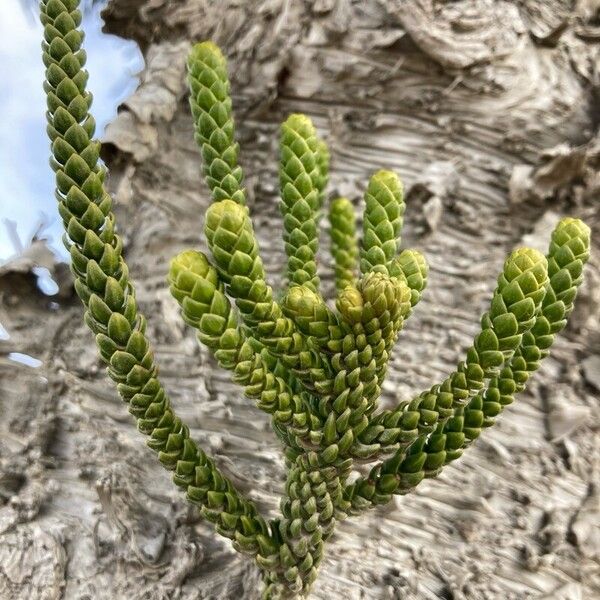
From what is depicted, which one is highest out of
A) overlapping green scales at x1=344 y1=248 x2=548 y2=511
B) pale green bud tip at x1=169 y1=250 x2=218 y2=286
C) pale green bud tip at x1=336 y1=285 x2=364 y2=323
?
pale green bud tip at x1=169 y1=250 x2=218 y2=286

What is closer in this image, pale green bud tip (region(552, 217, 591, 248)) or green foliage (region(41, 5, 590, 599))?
green foliage (region(41, 5, 590, 599))

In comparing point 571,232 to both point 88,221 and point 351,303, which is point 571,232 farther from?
point 88,221

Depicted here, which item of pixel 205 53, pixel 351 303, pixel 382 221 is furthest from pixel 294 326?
pixel 205 53

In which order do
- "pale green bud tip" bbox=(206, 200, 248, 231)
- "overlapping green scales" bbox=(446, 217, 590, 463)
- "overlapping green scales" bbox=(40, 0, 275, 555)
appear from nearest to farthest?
"pale green bud tip" bbox=(206, 200, 248, 231) < "overlapping green scales" bbox=(40, 0, 275, 555) < "overlapping green scales" bbox=(446, 217, 590, 463)

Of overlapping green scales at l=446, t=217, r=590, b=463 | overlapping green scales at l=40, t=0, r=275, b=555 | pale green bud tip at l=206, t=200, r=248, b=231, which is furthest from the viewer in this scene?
overlapping green scales at l=446, t=217, r=590, b=463

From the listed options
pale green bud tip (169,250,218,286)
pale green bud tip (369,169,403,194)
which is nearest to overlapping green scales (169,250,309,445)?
pale green bud tip (169,250,218,286)

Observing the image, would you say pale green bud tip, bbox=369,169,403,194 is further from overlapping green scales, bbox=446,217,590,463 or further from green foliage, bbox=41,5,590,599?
overlapping green scales, bbox=446,217,590,463

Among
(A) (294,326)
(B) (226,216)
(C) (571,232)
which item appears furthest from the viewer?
(C) (571,232)

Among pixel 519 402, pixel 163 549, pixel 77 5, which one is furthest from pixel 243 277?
pixel 519 402

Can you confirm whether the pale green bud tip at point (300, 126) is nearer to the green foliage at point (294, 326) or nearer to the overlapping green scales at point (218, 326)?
the green foliage at point (294, 326)

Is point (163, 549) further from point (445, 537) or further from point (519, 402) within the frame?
point (519, 402)
